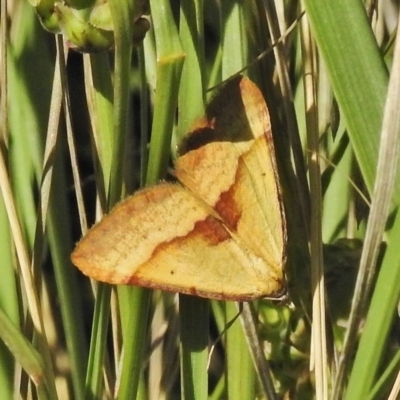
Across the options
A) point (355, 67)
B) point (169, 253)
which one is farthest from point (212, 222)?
A: point (355, 67)

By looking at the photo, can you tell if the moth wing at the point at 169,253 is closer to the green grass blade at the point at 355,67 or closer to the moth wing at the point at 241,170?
the moth wing at the point at 241,170

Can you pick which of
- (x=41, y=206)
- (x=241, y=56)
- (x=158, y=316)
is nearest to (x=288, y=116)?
(x=241, y=56)

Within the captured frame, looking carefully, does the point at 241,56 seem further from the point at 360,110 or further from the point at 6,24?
the point at 6,24

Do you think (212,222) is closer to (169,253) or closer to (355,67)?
(169,253)

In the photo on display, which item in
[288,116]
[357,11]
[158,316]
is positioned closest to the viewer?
[357,11]

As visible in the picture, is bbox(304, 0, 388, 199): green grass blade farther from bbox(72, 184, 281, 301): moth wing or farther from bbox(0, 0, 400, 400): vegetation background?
bbox(72, 184, 281, 301): moth wing

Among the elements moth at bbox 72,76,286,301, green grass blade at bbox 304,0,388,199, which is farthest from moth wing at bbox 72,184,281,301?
green grass blade at bbox 304,0,388,199
